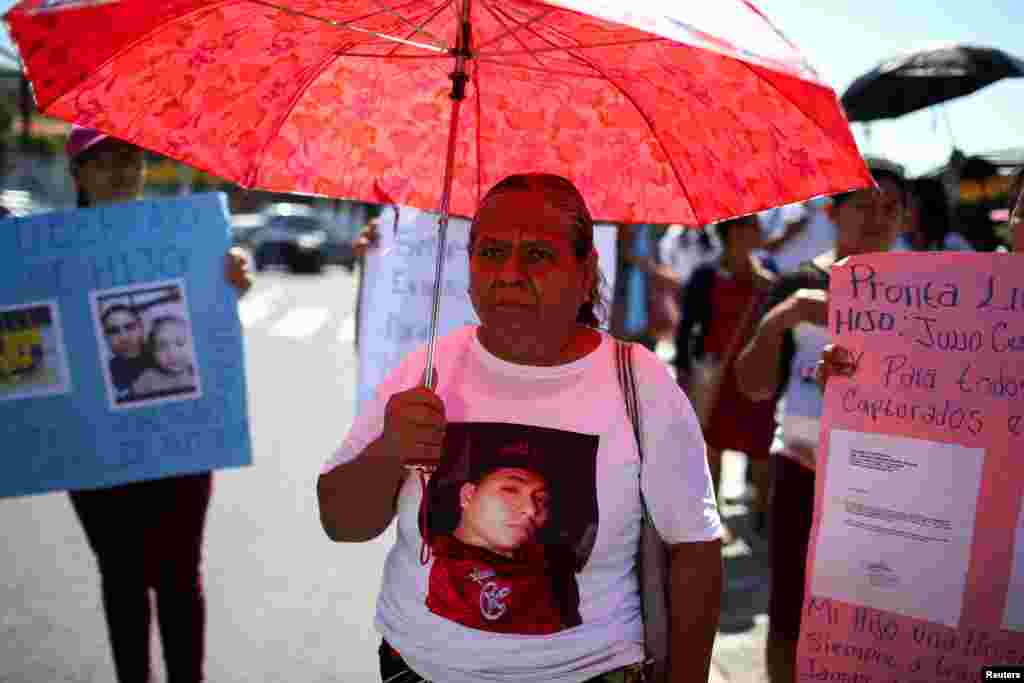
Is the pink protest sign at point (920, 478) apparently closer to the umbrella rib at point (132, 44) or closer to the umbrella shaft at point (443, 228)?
the umbrella shaft at point (443, 228)

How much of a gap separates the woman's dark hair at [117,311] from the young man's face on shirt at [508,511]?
5.93 ft

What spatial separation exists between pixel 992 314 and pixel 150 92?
2138 mm

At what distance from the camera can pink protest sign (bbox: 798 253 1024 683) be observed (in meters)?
2.24

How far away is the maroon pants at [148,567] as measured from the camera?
10.2 ft

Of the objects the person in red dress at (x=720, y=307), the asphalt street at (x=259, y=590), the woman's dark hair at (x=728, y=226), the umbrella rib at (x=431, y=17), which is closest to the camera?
the umbrella rib at (x=431, y=17)

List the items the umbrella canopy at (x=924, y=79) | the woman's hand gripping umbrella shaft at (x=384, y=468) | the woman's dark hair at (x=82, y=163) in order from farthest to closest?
the umbrella canopy at (x=924, y=79) → the woman's dark hair at (x=82, y=163) → the woman's hand gripping umbrella shaft at (x=384, y=468)

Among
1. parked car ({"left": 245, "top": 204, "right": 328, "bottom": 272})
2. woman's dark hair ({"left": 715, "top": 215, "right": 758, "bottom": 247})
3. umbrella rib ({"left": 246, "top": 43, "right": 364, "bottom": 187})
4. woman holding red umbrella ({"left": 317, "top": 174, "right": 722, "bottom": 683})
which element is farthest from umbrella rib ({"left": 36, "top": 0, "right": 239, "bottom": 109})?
parked car ({"left": 245, "top": 204, "right": 328, "bottom": 272})

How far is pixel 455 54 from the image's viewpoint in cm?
217

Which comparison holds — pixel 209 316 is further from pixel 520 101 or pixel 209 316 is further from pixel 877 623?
pixel 877 623

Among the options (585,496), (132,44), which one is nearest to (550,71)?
(132,44)

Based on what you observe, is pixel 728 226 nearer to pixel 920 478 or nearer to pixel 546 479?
pixel 920 478

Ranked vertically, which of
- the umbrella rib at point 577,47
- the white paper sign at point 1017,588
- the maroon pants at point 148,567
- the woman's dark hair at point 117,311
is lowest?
the maroon pants at point 148,567

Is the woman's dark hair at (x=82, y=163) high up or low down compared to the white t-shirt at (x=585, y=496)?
up

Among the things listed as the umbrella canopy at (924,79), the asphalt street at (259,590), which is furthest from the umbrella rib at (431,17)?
the umbrella canopy at (924,79)
